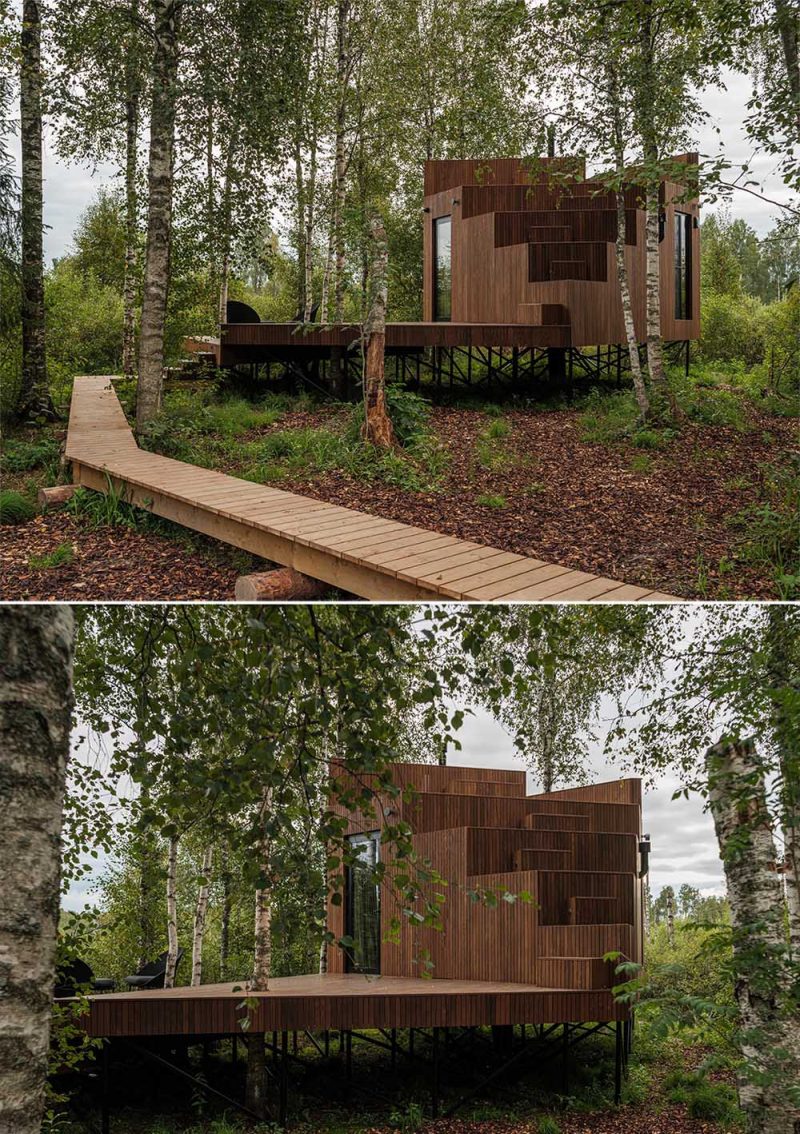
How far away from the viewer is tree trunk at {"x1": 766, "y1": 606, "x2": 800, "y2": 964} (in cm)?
365

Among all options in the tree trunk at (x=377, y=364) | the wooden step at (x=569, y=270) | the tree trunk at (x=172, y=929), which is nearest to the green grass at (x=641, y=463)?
the tree trunk at (x=377, y=364)

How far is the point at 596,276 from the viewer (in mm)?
12172

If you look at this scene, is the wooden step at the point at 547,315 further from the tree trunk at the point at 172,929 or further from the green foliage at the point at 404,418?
the tree trunk at the point at 172,929

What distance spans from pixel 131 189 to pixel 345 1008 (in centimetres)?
1108

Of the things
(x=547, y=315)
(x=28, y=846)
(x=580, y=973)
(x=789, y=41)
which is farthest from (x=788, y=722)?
(x=547, y=315)

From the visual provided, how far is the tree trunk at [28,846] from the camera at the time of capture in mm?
1767

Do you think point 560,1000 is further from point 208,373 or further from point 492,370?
point 208,373

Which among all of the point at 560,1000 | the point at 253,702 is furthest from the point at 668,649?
the point at 253,702

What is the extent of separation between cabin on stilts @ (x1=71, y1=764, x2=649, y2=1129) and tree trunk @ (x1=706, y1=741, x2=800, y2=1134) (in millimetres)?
984

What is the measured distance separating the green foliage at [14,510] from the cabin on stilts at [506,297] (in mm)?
4756

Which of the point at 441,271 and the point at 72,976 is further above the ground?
the point at 441,271

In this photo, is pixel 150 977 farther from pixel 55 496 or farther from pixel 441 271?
pixel 441 271

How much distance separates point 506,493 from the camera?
712 cm

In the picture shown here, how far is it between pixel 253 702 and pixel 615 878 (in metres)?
6.87
